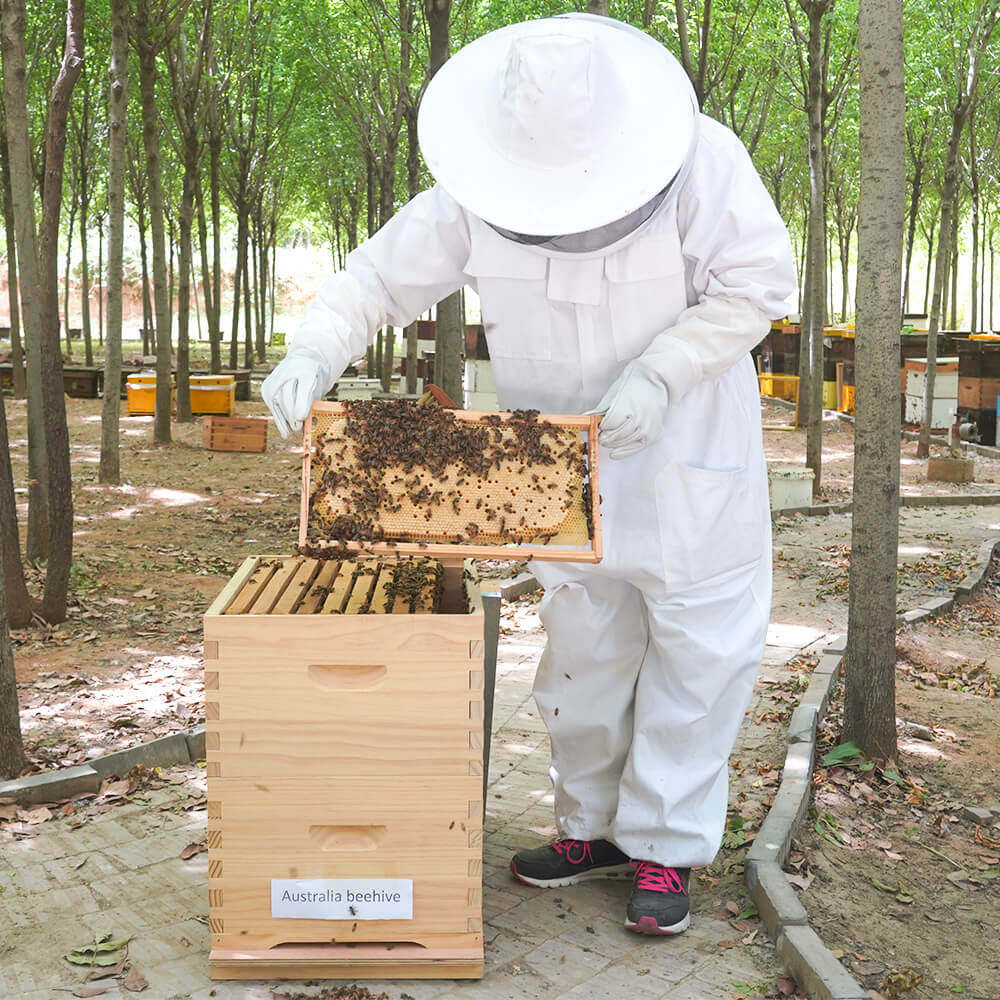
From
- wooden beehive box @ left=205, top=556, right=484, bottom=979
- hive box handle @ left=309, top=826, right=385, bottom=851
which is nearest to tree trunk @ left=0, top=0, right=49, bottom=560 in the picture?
wooden beehive box @ left=205, top=556, right=484, bottom=979

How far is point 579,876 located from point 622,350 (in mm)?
1394

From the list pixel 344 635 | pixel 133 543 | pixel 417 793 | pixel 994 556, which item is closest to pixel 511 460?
pixel 344 635

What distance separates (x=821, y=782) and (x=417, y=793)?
1872 millimetres

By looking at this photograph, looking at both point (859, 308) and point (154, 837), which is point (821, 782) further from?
point (154, 837)

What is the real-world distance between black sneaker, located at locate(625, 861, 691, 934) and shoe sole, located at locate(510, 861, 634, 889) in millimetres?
202

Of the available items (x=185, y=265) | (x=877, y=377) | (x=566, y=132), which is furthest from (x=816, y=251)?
(x=566, y=132)

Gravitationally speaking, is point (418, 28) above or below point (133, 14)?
above

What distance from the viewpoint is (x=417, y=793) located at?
2502 mm

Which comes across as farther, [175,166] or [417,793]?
[175,166]

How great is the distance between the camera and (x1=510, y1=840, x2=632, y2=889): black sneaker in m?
3.08

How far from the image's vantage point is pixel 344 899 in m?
2.53

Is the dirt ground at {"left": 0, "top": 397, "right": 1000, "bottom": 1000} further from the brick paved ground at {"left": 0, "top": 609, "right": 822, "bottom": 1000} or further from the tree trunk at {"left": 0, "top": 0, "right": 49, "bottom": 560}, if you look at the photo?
the tree trunk at {"left": 0, "top": 0, "right": 49, "bottom": 560}

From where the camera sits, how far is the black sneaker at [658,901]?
2.79 meters

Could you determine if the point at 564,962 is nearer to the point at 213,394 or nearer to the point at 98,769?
the point at 98,769
